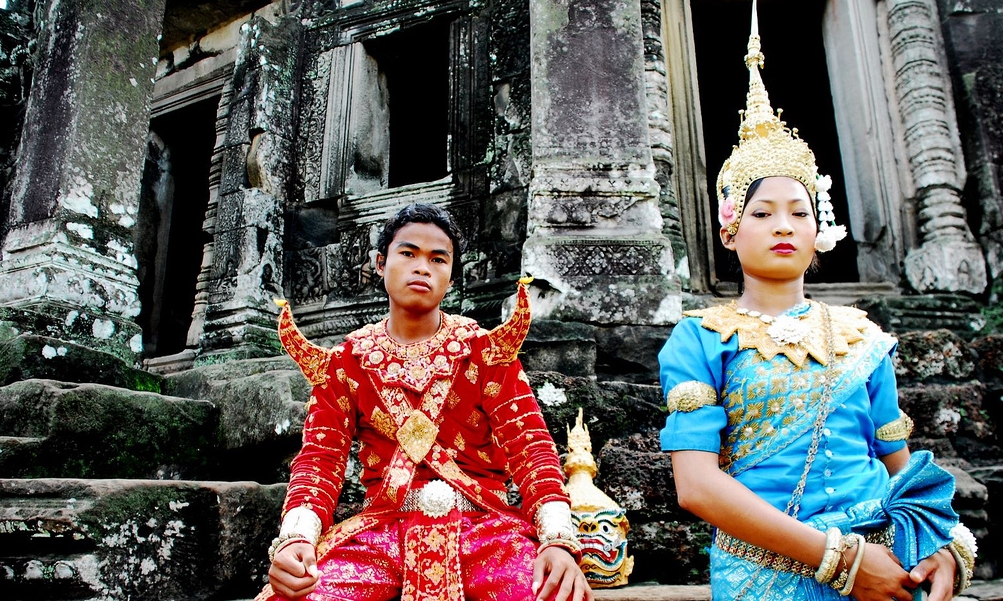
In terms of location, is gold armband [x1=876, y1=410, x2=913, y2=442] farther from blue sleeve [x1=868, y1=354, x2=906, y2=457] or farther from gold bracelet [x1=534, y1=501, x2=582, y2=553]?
gold bracelet [x1=534, y1=501, x2=582, y2=553]

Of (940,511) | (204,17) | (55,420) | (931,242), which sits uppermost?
(204,17)

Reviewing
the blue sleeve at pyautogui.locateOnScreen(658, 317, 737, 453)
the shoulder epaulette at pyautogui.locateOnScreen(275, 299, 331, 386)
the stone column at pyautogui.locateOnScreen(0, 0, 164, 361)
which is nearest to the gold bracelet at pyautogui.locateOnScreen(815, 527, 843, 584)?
the blue sleeve at pyautogui.locateOnScreen(658, 317, 737, 453)

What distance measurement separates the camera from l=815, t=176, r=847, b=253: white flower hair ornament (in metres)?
1.80

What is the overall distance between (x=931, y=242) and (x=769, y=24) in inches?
110

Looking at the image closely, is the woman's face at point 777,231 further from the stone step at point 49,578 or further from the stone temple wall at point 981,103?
the stone temple wall at point 981,103

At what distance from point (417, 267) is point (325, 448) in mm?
546

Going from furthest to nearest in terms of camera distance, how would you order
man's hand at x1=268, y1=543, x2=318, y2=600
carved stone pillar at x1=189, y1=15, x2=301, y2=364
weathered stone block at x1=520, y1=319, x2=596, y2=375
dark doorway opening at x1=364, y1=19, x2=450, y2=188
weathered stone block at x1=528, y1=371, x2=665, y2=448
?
1. dark doorway opening at x1=364, y1=19, x2=450, y2=188
2. carved stone pillar at x1=189, y1=15, x2=301, y2=364
3. weathered stone block at x1=520, y1=319, x2=596, y2=375
4. weathered stone block at x1=528, y1=371, x2=665, y2=448
5. man's hand at x1=268, y1=543, x2=318, y2=600

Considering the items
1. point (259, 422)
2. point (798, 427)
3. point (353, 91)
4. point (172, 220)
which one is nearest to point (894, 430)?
point (798, 427)

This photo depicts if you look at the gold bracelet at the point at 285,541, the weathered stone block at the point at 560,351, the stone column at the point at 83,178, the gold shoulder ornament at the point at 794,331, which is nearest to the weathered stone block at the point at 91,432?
the stone column at the point at 83,178

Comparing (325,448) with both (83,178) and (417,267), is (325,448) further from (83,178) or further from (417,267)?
(83,178)

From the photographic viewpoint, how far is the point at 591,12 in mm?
4145

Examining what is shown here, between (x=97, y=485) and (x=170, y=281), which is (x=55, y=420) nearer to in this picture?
(x=97, y=485)

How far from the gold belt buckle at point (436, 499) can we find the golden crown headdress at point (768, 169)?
0.98 m

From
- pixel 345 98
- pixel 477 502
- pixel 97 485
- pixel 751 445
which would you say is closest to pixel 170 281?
pixel 345 98
